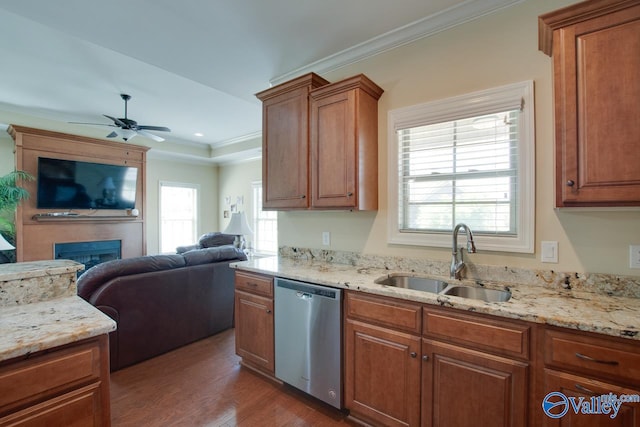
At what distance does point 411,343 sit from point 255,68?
273 centimetres

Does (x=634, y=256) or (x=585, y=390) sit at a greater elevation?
(x=634, y=256)

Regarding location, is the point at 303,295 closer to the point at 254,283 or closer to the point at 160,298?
the point at 254,283

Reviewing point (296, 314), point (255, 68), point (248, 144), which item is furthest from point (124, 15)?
point (248, 144)

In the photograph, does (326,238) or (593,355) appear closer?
(593,355)

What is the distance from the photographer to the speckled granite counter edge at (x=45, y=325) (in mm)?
1056

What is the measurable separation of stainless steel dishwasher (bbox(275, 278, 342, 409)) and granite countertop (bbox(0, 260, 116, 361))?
45.7 inches

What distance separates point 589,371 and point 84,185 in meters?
6.42

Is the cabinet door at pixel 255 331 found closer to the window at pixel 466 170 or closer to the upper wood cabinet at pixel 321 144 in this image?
the upper wood cabinet at pixel 321 144

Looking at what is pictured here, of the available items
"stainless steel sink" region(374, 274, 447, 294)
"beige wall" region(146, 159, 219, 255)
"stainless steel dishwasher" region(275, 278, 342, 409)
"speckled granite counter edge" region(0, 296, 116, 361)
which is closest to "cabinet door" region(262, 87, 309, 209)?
"stainless steel dishwasher" region(275, 278, 342, 409)

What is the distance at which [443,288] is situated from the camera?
79.0 inches

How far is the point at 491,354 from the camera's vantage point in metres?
1.44

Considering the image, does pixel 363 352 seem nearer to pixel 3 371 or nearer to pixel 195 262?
pixel 3 371

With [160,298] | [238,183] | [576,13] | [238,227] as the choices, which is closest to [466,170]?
[576,13]

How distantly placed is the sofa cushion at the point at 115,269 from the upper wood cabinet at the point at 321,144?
1183 millimetres
